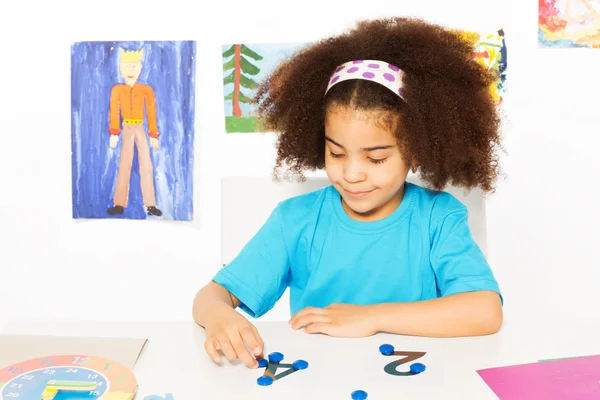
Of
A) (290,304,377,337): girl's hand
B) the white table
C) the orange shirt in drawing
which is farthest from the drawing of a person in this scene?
(290,304,377,337): girl's hand

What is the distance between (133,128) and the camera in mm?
1884

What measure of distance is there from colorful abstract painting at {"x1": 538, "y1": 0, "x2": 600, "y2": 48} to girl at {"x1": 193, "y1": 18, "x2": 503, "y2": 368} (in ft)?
2.28

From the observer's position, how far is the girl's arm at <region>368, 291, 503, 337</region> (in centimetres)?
90

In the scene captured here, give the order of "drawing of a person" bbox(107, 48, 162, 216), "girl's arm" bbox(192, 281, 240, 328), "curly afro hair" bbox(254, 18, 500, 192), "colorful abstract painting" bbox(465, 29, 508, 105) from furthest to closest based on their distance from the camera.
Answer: "drawing of a person" bbox(107, 48, 162, 216) → "colorful abstract painting" bbox(465, 29, 508, 105) → "curly afro hair" bbox(254, 18, 500, 192) → "girl's arm" bbox(192, 281, 240, 328)

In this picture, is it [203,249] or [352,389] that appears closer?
[352,389]

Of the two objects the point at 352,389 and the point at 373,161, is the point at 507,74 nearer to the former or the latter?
the point at 373,161

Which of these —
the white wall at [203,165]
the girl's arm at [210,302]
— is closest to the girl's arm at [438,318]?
the girl's arm at [210,302]

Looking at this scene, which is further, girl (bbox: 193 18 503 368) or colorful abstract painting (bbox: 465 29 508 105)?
colorful abstract painting (bbox: 465 29 508 105)

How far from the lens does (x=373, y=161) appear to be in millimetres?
1046

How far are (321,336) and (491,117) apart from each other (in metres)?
0.50

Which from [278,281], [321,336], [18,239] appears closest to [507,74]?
[278,281]

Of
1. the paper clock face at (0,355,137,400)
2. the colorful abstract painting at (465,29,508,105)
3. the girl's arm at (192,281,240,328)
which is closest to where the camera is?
the paper clock face at (0,355,137,400)

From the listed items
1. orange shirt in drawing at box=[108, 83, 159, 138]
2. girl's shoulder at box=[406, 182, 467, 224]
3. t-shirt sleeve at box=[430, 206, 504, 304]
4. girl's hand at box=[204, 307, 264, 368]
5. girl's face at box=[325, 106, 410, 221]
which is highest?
orange shirt in drawing at box=[108, 83, 159, 138]

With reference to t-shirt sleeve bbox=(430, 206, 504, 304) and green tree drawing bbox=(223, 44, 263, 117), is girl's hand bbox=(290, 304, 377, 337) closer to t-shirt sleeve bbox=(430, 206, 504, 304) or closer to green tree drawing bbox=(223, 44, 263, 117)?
t-shirt sleeve bbox=(430, 206, 504, 304)
